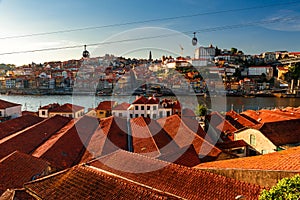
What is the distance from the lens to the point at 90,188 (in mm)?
3590

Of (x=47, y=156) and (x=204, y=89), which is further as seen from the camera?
(x=204, y=89)

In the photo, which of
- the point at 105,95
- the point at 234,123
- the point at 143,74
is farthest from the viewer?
the point at 105,95

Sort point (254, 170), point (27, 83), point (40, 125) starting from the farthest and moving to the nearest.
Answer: point (27, 83) → point (40, 125) → point (254, 170)

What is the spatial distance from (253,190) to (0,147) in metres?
7.68

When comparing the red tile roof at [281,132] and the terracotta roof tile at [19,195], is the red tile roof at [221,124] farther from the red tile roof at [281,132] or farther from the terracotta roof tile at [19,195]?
the terracotta roof tile at [19,195]

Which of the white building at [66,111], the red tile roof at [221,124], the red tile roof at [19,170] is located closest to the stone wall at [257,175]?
the red tile roof at [19,170]

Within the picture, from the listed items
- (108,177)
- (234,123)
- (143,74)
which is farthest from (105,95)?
(108,177)

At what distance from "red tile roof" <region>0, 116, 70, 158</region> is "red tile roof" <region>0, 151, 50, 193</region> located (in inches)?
84.0

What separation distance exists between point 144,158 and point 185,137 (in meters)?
4.66

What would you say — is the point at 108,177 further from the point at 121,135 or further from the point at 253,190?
the point at 121,135

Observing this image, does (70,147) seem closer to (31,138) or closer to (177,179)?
(31,138)

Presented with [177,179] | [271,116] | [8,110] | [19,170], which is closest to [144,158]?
[177,179]

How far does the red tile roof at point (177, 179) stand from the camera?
149 inches

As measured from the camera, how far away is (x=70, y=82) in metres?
64.2
